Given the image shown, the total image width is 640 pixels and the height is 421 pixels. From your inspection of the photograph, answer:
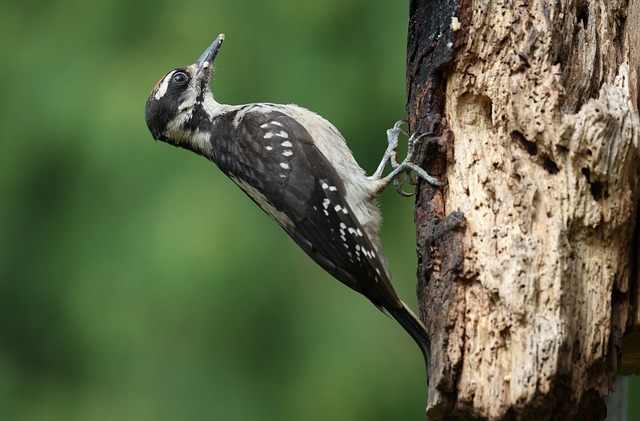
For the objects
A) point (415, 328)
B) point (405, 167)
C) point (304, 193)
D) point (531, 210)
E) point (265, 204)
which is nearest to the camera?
point (531, 210)

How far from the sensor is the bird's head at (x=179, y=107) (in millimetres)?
4395

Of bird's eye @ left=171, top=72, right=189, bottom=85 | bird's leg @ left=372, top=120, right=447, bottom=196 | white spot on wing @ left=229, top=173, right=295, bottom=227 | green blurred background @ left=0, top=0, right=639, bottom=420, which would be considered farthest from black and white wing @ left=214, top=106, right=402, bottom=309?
green blurred background @ left=0, top=0, right=639, bottom=420

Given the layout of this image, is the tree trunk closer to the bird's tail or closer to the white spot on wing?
the bird's tail

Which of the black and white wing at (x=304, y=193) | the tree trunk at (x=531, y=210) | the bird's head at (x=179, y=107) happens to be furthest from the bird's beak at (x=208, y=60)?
the tree trunk at (x=531, y=210)

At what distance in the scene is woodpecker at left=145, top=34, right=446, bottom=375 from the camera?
150 inches

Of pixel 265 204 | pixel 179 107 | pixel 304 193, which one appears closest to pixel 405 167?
pixel 304 193

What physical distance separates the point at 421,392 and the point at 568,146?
105 inches

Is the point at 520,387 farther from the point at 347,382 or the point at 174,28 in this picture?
the point at 174,28

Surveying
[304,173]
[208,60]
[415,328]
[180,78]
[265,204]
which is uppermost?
[208,60]

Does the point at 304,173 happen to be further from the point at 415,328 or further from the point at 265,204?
the point at 415,328

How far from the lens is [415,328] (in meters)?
3.51

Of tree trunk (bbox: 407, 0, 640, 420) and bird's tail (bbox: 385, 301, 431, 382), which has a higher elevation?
tree trunk (bbox: 407, 0, 640, 420)

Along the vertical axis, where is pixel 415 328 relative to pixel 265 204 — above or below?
below

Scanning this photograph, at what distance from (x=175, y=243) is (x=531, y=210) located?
2.62 meters
